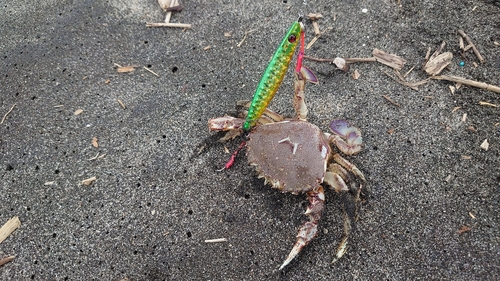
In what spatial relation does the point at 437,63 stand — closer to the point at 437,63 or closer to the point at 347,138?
the point at 437,63

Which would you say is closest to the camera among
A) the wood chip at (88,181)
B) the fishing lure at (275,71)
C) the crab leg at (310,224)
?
the fishing lure at (275,71)

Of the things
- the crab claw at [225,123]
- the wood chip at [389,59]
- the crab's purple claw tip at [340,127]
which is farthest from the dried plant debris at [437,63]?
the crab claw at [225,123]

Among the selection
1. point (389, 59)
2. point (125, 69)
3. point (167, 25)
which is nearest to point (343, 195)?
point (389, 59)

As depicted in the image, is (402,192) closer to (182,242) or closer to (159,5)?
(182,242)

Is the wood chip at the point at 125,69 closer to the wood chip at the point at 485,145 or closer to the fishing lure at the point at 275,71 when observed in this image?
the fishing lure at the point at 275,71

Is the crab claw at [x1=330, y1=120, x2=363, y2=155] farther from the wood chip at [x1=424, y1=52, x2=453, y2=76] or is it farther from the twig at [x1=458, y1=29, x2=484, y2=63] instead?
the twig at [x1=458, y1=29, x2=484, y2=63]

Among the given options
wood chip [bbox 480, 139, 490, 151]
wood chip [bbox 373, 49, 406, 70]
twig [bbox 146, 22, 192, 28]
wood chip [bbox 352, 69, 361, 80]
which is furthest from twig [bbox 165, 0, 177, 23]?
wood chip [bbox 480, 139, 490, 151]
